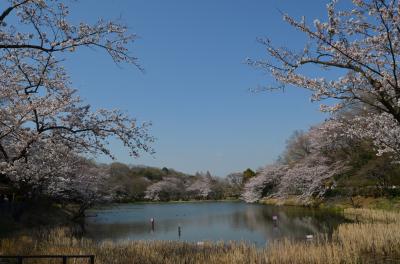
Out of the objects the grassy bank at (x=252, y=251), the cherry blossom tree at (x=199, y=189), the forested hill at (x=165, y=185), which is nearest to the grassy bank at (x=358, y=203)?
the grassy bank at (x=252, y=251)

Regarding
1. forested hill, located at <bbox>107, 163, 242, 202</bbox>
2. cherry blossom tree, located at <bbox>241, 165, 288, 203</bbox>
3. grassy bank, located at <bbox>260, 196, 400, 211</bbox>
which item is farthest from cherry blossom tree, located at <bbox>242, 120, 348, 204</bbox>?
forested hill, located at <bbox>107, 163, 242, 202</bbox>

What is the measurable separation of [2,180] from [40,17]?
528 inches

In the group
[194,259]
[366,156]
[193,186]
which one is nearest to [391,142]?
[194,259]

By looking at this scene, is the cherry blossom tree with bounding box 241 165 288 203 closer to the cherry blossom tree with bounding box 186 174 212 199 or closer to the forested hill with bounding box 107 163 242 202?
the forested hill with bounding box 107 163 242 202

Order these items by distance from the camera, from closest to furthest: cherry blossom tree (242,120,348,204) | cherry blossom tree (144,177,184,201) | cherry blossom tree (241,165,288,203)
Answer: cherry blossom tree (242,120,348,204) → cherry blossom tree (241,165,288,203) → cherry blossom tree (144,177,184,201)

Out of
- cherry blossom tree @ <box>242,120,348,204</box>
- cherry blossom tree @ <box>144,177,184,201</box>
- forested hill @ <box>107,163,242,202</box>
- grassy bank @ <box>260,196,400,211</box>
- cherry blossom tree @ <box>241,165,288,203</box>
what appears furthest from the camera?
cherry blossom tree @ <box>144,177,184,201</box>

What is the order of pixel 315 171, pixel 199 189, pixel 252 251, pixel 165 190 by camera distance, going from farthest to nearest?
pixel 199 189 → pixel 165 190 → pixel 315 171 → pixel 252 251

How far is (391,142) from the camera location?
11.8 metres

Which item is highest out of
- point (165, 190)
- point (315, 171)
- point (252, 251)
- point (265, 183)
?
point (315, 171)

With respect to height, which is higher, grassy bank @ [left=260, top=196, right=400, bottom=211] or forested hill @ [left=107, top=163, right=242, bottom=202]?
forested hill @ [left=107, top=163, right=242, bottom=202]

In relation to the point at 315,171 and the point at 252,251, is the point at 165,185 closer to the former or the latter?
the point at 315,171

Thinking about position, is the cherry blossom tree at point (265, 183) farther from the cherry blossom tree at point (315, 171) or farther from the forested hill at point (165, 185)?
the forested hill at point (165, 185)

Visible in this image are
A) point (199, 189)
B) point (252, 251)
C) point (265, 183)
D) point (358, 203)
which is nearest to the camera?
point (252, 251)

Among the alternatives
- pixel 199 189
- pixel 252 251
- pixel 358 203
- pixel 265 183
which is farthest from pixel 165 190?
pixel 252 251
